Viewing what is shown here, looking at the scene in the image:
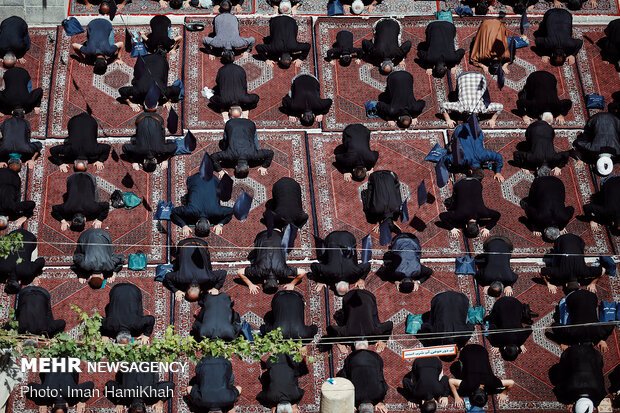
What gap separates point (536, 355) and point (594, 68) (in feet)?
22.1

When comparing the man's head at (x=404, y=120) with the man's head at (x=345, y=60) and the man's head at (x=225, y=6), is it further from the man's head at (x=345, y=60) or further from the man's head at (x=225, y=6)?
the man's head at (x=225, y=6)

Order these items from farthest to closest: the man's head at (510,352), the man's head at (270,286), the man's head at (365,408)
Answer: the man's head at (270,286), the man's head at (510,352), the man's head at (365,408)

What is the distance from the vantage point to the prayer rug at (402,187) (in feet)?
71.9

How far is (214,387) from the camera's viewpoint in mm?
19812

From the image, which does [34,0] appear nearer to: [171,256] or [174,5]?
[174,5]

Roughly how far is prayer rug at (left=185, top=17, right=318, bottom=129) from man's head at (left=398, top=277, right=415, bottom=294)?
4.03m

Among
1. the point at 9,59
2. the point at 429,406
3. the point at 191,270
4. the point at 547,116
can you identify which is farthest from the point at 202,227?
the point at 547,116

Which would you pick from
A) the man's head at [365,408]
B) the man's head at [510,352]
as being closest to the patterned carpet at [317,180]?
the man's head at [510,352]

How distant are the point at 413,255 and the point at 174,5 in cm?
775

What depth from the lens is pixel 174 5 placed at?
24.6 metres

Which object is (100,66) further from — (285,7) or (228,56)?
(285,7)

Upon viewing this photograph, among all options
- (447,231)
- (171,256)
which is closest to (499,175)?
(447,231)

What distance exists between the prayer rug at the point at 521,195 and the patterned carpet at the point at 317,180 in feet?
0.09

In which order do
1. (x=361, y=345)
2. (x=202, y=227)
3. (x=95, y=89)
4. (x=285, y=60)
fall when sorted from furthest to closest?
(x=285, y=60)
(x=95, y=89)
(x=202, y=227)
(x=361, y=345)
